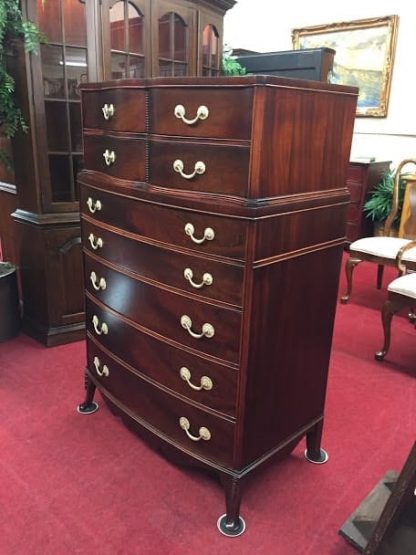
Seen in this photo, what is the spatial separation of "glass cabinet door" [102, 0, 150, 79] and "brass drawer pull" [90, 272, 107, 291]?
132cm

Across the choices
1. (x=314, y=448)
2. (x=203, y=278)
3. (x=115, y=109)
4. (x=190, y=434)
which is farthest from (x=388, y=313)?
(x=115, y=109)

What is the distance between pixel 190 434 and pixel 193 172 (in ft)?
2.86

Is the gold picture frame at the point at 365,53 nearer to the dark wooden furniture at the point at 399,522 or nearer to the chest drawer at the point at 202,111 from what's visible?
the chest drawer at the point at 202,111

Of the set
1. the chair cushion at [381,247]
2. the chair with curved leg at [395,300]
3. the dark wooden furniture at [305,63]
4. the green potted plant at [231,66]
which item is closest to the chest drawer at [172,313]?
Result: the dark wooden furniture at [305,63]

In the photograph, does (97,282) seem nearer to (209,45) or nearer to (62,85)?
(62,85)

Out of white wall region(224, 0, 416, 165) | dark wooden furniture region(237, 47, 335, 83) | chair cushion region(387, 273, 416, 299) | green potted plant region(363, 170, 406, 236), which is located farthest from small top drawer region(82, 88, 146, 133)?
white wall region(224, 0, 416, 165)

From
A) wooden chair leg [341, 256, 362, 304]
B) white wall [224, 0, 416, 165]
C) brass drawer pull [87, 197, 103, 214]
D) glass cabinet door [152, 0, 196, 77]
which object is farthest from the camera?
white wall [224, 0, 416, 165]

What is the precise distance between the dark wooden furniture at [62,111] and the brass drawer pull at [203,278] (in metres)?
1.44

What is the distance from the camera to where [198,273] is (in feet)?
4.58

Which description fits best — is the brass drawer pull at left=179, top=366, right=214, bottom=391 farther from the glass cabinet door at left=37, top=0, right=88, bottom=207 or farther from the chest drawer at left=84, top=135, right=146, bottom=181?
the glass cabinet door at left=37, top=0, right=88, bottom=207

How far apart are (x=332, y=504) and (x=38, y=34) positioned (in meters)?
2.38

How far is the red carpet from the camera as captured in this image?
1.51 m

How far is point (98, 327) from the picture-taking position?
1.92 m

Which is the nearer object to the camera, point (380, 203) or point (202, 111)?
point (202, 111)
